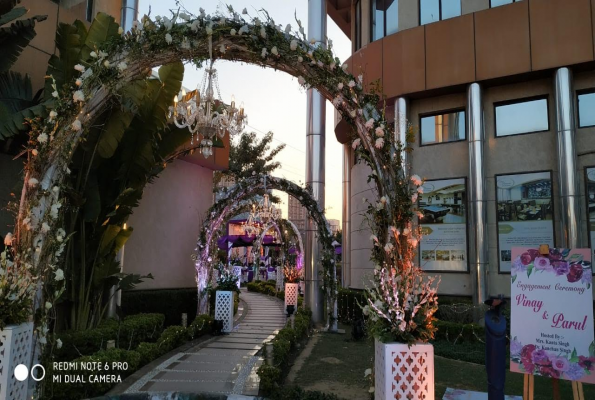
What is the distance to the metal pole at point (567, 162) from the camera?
10961mm

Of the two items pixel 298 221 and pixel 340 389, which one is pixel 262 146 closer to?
pixel 298 221

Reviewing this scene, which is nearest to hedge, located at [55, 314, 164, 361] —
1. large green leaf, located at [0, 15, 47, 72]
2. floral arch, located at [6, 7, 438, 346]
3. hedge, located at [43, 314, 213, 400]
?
hedge, located at [43, 314, 213, 400]

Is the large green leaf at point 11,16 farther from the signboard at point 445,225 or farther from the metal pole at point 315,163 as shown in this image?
the signboard at point 445,225

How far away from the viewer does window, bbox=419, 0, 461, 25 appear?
1341 centimetres

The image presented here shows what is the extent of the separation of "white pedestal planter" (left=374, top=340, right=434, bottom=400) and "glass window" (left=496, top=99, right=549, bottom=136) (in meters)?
9.84

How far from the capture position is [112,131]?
7.73 meters

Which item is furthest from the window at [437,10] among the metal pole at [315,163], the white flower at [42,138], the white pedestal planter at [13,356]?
the white pedestal planter at [13,356]

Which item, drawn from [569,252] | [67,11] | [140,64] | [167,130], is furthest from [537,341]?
[67,11]

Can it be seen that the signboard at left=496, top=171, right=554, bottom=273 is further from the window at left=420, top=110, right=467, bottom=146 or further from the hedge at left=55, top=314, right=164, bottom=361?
the hedge at left=55, top=314, right=164, bottom=361

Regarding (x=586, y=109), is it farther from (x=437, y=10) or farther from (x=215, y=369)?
(x=215, y=369)

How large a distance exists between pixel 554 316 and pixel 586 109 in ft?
28.3

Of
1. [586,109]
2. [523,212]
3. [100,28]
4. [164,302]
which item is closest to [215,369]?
[164,302]

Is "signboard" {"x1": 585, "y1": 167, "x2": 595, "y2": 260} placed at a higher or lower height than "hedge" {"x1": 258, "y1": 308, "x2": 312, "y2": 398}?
higher

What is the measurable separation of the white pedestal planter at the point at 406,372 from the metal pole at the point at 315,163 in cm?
876
